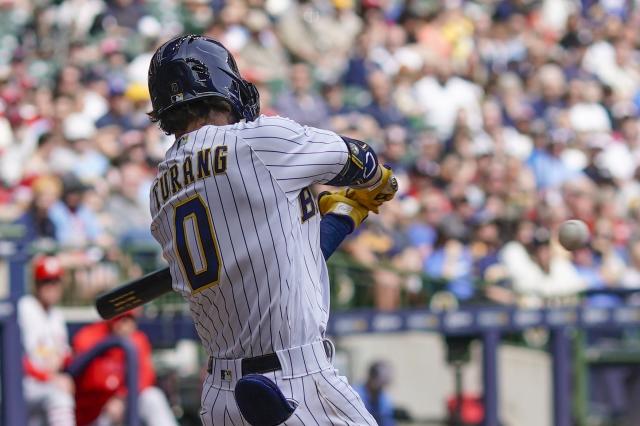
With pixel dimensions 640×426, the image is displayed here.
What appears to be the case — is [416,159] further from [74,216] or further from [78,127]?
[74,216]

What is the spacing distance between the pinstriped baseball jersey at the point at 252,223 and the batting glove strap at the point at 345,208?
0.40m

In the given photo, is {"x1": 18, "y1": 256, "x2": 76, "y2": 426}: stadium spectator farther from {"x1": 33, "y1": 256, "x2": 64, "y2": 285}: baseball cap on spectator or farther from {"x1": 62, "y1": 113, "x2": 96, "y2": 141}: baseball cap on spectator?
{"x1": 62, "y1": 113, "x2": 96, "y2": 141}: baseball cap on spectator

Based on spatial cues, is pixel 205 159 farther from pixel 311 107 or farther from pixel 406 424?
pixel 311 107

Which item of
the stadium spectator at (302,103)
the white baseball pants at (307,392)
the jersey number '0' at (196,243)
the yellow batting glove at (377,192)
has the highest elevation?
the stadium spectator at (302,103)

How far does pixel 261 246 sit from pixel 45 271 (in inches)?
147

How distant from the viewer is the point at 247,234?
3490 mm

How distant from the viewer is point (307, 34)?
44.2 feet

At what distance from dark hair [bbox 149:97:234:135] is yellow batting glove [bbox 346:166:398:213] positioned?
0.53 m

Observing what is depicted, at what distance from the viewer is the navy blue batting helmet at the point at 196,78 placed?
354 cm

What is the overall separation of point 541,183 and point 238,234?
9.43m

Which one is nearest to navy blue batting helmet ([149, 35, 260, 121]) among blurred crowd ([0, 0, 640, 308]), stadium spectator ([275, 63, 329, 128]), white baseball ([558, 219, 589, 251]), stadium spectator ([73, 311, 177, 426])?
white baseball ([558, 219, 589, 251])

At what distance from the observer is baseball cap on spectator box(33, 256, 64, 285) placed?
22.8 feet

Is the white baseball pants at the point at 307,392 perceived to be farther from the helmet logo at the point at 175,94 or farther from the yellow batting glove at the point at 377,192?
the helmet logo at the point at 175,94

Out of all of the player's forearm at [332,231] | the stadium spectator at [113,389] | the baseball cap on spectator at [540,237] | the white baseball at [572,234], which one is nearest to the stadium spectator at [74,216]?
the stadium spectator at [113,389]
